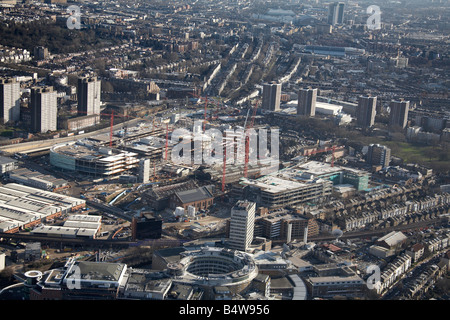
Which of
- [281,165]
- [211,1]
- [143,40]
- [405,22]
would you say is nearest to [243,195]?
[281,165]

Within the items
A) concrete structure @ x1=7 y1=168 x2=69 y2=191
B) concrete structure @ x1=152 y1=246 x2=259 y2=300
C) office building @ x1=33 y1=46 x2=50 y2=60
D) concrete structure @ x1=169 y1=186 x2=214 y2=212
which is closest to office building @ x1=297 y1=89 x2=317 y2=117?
concrete structure @ x1=169 y1=186 x2=214 y2=212

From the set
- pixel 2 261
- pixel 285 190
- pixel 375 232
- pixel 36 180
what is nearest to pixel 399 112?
pixel 285 190

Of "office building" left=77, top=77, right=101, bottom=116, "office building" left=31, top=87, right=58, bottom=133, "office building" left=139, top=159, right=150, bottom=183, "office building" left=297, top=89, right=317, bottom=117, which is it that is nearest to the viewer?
"office building" left=139, top=159, right=150, bottom=183

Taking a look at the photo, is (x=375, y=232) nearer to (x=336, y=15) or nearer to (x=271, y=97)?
(x=271, y=97)

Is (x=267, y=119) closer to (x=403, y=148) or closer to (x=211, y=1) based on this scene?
(x=403, y=148)

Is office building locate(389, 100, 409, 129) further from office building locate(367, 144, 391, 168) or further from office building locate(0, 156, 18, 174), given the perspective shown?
office building locate(0, 156, 18, 174)

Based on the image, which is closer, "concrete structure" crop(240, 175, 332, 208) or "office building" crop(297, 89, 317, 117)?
"concrete structure" crop(240, 175, 332, 208)

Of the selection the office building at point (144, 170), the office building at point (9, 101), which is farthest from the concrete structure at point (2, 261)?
the office building at point (9, 101)
